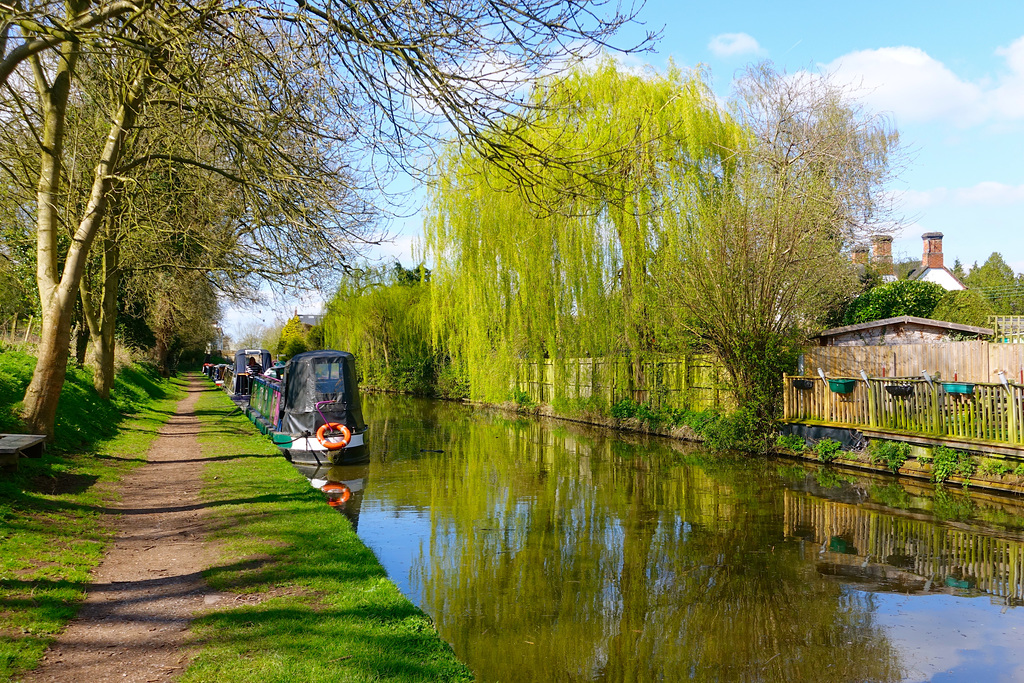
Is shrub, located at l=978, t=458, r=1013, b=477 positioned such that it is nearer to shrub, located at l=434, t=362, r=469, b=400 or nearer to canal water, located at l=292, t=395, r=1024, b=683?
canal water, located at l=292, t=395, r=1024, b=683

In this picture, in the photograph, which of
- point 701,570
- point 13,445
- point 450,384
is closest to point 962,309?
point 450,384

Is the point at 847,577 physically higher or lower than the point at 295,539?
lower

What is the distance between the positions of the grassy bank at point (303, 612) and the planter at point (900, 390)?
11.3m

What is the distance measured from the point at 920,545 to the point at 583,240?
15467 mm

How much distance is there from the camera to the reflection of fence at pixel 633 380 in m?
19.8

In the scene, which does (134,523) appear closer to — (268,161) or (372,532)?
(372,532)

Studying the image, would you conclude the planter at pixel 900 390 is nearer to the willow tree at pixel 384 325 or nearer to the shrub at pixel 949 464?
the shrub at pixel 949 464

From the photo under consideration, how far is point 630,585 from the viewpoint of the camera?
24.2 feet

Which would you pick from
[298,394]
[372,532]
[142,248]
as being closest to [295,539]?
[372,532]

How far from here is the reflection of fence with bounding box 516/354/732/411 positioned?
19.8m

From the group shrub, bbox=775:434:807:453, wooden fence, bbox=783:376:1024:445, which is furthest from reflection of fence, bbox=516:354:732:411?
wooden fence, bbox=783:376:1024:445

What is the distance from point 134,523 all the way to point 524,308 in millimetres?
17840

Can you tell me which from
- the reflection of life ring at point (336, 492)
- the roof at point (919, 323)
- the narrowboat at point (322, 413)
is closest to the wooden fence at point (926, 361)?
the roof at point (919, 323)

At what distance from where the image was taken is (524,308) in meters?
25.1
